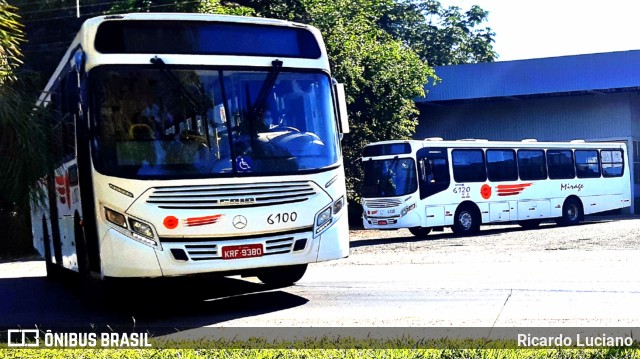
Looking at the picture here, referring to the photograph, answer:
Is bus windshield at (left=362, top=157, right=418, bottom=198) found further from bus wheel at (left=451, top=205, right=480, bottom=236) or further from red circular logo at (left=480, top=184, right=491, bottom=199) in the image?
red circular logo at (left=480, top=184, right=491, bottom=199)

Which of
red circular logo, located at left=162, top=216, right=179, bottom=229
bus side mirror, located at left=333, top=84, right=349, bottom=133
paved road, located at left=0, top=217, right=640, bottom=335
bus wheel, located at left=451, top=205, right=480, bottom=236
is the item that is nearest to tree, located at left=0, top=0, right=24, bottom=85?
red circular logo, located at left=162, top=216, right=179, bottom=229

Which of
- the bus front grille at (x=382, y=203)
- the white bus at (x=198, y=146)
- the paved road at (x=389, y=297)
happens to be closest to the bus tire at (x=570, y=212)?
the bus front grille at (x=382, y=203)

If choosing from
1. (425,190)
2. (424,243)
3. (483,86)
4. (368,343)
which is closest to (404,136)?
(483,86)

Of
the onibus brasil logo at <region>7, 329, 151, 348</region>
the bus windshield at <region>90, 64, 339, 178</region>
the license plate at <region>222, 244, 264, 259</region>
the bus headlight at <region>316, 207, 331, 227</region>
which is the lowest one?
the onibus brasil logo at <region>7, 329, 151, 348</region>

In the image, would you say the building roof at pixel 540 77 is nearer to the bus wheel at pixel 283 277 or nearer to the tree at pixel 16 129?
the bus wheel at pixel 283 277

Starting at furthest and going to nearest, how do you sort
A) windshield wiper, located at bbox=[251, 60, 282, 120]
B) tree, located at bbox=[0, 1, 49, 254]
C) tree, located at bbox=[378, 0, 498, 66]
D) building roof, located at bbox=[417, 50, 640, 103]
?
tree, located at bbox=[378, 0, 498, 66] → building roof, located at bbox=[417, 50, 640, 103] → windshield wiper, located at bbox=[251, 60, 282, 120] → tree, located at bbox=[0, 1, 49, 254]

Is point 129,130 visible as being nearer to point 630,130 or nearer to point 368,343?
point 368,343

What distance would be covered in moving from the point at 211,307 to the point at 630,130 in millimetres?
34760

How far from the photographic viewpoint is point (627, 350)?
18.9 ft

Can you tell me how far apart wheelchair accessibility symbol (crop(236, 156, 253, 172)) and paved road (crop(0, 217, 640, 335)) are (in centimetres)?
171

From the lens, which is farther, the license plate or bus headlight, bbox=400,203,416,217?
bus headlight, bbox=400,203,416,217

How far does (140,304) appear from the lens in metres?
12.3

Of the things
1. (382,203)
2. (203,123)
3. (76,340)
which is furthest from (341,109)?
(382,203)

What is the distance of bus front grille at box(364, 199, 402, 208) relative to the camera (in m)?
25.6
